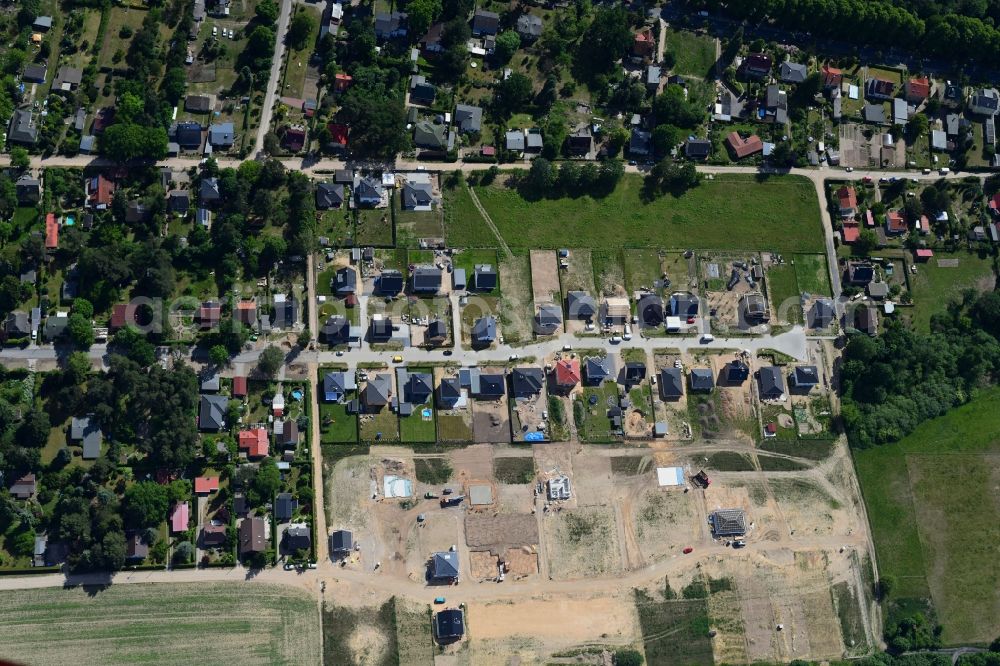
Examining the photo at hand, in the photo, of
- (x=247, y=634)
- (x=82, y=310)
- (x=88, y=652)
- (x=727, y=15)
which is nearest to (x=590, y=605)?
(x=247, y=634)

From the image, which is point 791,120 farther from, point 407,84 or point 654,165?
point 407,84

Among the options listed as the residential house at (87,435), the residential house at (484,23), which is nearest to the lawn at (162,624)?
the residential house at (87,435)

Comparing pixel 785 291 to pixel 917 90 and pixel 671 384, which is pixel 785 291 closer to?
pixel 671 384

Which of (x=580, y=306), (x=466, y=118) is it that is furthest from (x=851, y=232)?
(x=466, y=118)

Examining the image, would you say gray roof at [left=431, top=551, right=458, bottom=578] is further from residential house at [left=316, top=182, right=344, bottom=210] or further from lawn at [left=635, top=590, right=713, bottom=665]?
residential house at [left=316, top=182, right=344, bottom=210]

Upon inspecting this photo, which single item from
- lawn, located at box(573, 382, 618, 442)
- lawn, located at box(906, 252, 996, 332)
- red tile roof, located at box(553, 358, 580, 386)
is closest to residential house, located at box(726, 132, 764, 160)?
lawn, located at box(906, 252, 996, 332)

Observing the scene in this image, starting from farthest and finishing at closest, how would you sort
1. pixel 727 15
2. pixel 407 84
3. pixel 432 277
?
pixel 727 15 < pixel 407 84 < pixel 432 277

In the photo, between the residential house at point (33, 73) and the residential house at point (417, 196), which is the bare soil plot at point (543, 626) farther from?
the residential house at point (33, 73)
